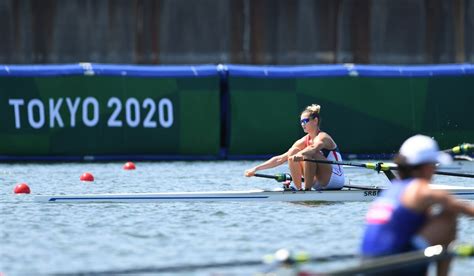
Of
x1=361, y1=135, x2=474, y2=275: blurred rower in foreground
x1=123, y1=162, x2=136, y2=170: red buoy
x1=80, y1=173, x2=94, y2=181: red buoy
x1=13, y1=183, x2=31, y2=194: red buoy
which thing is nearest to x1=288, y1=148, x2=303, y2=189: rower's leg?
x1=13, y1=183, x2=31, y2=194: red buoy

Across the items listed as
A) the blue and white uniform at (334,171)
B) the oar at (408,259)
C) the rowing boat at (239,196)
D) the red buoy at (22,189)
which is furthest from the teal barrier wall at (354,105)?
the oar at (408,259)

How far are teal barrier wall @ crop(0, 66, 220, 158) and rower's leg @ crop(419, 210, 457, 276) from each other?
14654 mm

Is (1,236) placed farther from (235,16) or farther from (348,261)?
(235,16)

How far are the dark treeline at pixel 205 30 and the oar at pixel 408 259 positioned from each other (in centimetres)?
2066

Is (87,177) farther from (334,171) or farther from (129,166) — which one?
(334,171)

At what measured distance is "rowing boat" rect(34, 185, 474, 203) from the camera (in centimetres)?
1605

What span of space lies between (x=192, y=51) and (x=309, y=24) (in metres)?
2.83

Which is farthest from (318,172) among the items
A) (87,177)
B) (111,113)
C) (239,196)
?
(111,113)

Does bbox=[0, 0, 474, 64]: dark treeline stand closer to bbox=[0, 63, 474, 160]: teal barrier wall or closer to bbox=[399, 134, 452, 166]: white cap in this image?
bbox=[0, 63, 474, 160]: teal barrier wall

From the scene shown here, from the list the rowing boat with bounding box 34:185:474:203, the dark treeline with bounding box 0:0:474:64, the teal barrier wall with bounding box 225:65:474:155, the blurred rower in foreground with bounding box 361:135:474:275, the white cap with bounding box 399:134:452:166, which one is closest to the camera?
the blurred rower in foreground with bounding box 361:135:474:275

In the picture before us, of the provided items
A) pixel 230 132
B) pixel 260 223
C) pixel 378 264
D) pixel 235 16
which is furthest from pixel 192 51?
pixel 378 264

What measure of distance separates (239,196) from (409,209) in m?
7.83

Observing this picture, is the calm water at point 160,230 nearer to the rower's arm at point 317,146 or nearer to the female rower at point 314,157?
the female rower at point 314,157

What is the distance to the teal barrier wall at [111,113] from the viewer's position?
23094 millimetres
